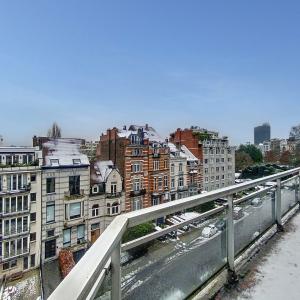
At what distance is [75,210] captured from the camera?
63.7 feet

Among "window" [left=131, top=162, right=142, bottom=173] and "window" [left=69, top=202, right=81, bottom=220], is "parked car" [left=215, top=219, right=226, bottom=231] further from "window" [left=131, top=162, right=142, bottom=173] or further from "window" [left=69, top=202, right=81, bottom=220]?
"window" [left=131, top=162, right=142, bottom=173]

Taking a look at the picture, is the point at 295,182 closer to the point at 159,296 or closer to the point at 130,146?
the point at 159,296

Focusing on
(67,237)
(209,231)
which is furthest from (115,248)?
(67,237)

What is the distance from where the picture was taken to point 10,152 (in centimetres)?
1639

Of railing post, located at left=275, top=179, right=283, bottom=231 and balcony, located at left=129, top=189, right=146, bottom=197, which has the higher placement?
railing post, located at left=275, top=179, right=283, bottom=231

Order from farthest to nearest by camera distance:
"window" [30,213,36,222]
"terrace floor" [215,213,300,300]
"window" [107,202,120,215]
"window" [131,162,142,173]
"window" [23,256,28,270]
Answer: "window" [131,162,142,173]
"window" [107,202,120,215]
"window" [30,213,36,222]
"window" [23,256,28,270]
"terrace floor" [215,213,300,300]

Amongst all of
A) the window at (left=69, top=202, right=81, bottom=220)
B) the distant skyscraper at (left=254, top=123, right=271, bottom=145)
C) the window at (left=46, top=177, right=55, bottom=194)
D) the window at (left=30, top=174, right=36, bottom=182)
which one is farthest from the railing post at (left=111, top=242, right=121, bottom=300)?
the distant skyscraper at (left=254, top=123, right=271, bottom=145)

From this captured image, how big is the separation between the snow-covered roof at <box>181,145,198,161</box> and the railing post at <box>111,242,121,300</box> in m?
27.6

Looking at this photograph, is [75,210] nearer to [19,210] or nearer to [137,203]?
[19,210]

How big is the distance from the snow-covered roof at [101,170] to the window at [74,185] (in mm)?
1461

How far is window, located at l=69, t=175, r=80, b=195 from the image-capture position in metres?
19.2

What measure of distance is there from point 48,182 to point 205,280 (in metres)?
17.6

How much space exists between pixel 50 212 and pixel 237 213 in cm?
1776

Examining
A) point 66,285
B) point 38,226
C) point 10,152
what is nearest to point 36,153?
point 10,152
